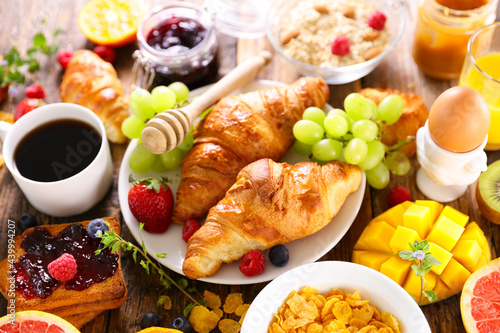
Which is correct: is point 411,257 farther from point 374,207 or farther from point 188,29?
point 188,29

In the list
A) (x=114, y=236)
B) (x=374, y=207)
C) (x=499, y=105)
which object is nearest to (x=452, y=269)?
(x=374, y=207)

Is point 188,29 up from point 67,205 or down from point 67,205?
up

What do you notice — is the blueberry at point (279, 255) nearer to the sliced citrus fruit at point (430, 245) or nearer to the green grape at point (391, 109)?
the sliced citrus fruit at point (430, 245)

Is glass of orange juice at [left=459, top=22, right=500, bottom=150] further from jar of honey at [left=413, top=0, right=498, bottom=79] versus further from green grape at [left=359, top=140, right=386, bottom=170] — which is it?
green grape at [left=359, top=140, right=386, bottom=170]

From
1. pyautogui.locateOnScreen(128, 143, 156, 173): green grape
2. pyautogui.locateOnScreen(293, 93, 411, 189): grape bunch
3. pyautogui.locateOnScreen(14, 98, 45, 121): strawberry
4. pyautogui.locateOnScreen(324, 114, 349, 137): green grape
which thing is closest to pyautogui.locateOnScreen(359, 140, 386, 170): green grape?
pyautogui.locateOnScreen(293, 93, 411, 189): grape bunch

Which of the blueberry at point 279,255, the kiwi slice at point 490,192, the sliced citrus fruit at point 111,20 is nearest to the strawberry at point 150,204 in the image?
the blueberry at point 279,255

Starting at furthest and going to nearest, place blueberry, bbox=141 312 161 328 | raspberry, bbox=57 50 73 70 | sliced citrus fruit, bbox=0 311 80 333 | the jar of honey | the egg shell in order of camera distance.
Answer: raspberry, bbox=57 50 73 70, the jar of honey, blueberry, bbox=141 312 161 328, the egg shell, sliced citrus fruit, bbox=0 311 80 333

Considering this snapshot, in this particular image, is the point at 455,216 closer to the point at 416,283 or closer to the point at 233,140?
the point at 416,283
